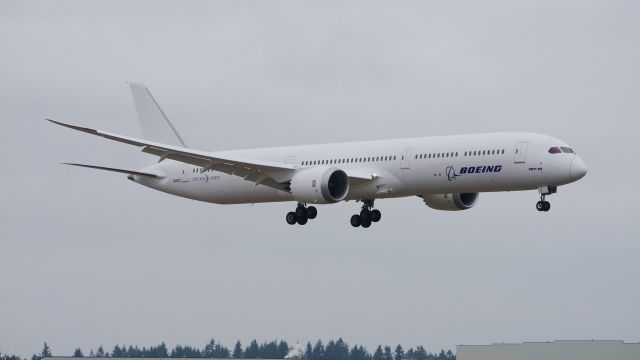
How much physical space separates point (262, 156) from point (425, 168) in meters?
12.8

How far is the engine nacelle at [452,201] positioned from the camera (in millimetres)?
85750

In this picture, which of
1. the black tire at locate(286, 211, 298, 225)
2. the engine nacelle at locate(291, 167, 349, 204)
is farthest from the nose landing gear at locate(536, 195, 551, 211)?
the black tire at locate(286, 211, 298, 225)

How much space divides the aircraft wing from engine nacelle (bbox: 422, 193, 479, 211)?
29.0 feet

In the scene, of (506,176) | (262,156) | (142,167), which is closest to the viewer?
(506,176)

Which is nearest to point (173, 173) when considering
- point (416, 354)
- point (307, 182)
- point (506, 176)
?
point (307, 182)

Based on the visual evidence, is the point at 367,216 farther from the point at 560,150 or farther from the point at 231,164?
the point at 560,150

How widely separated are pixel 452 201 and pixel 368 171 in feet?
22.3

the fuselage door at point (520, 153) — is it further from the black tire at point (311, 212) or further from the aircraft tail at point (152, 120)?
the aircraft tail at point (152, 120)

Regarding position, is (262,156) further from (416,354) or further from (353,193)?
(416,354)

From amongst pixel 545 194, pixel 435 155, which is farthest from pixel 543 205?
pixel 435 155

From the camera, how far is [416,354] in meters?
131

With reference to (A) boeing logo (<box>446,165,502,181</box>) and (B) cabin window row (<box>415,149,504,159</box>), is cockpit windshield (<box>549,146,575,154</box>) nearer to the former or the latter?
(B) cabin window row (<box>415,149,504,159</box>)

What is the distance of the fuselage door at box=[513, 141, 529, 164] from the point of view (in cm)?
7531

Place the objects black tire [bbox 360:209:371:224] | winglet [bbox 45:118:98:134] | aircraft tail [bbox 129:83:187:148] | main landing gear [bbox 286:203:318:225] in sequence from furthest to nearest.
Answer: aircraft tail [bbox 129:83:187:148], black tire [bbox 360:209:371:224], main landing gear [bbox 286:203:318:225], winglet [bbox 45:118:98:134]
